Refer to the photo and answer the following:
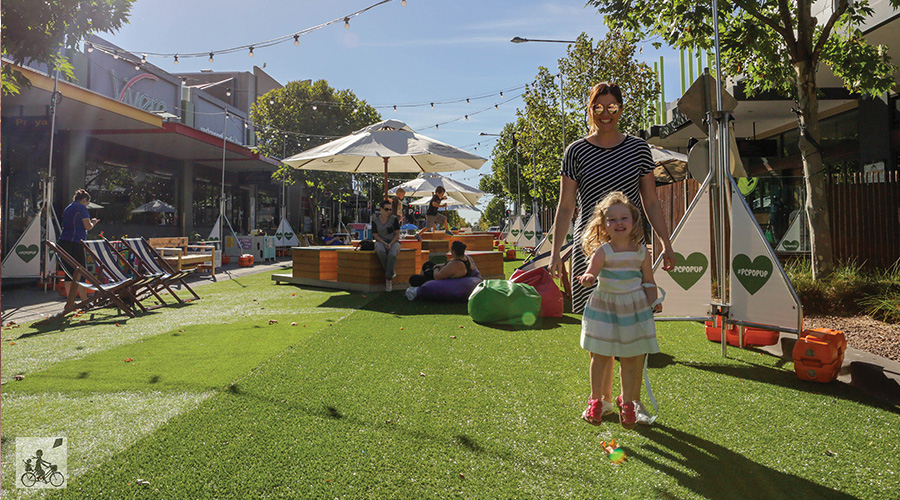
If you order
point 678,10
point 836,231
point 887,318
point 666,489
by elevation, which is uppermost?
point 678,10

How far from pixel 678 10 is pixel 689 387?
15.8 feet

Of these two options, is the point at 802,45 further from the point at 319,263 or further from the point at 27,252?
the point at 27,252

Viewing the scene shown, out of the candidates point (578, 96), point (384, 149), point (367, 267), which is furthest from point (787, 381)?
point (578, 96)

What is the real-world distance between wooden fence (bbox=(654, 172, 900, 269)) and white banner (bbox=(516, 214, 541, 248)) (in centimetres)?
1224

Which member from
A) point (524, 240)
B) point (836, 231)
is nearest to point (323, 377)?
point (836, 231)

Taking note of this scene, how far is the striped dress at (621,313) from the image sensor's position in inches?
111

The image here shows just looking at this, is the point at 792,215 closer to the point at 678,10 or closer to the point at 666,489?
the point at 678,10

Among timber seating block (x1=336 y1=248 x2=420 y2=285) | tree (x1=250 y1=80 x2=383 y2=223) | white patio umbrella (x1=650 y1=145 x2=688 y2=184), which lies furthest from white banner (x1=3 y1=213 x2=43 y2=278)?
tree (x1=250 y1=80 x2=383 y2=223)

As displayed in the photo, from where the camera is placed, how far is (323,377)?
13.3 feet

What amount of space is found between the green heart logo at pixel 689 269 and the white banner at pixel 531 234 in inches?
602

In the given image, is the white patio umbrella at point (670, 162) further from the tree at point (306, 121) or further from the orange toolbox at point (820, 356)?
the tree at point (306, 121)

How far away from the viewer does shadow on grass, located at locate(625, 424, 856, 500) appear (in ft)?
7.80

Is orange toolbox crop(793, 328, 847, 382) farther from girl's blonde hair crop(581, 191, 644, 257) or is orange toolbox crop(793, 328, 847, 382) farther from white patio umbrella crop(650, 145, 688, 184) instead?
white patio umbrella crop(650, 145, 688, 184)

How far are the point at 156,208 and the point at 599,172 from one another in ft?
66.6
